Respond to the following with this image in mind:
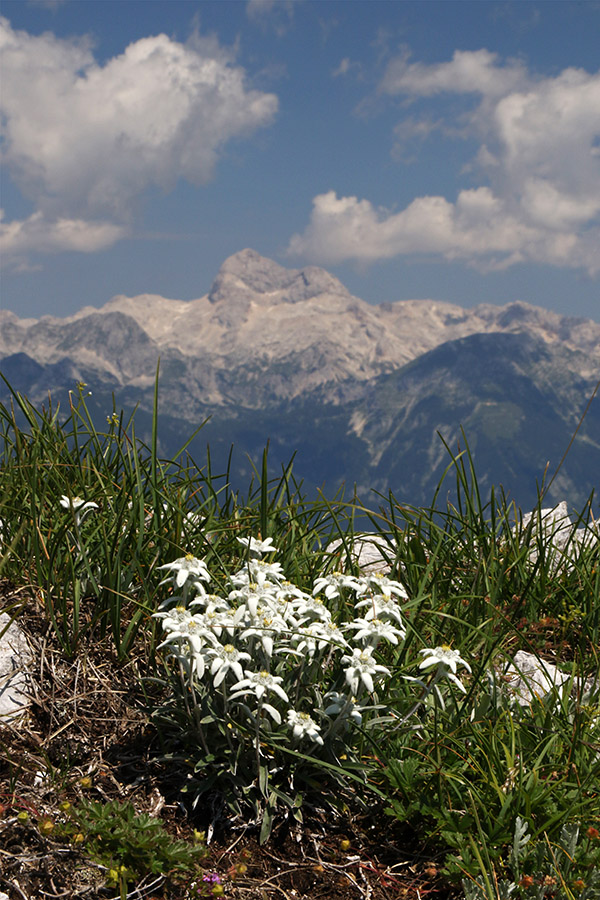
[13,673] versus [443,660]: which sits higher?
[443,660]

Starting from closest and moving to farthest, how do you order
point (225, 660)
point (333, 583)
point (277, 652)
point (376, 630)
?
point (225, 660)
point (376, 630)
point (277, 652)
point (333, 583)

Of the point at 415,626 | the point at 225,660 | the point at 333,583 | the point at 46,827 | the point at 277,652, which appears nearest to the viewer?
the point at 46,827

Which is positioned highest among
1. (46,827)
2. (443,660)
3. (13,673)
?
(443,660)

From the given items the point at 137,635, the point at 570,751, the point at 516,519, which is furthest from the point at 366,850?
the point at 516,519

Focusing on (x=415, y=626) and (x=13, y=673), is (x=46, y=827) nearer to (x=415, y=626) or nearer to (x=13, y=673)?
(x=13, y=673)

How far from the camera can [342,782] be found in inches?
140

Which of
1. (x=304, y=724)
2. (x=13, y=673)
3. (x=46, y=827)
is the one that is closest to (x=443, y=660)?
(x=304, y=724)

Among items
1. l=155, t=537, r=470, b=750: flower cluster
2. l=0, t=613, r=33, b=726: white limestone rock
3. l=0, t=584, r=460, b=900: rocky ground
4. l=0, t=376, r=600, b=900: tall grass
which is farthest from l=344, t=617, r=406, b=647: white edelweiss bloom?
l=0, t=613, r=33, b=726: white limestone rock

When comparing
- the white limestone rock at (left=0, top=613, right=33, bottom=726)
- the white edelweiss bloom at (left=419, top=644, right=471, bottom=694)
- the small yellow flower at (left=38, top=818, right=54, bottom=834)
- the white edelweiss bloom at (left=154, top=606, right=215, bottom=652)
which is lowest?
the small yellow flower at (left=38, top=818, right=54, bottom=834)

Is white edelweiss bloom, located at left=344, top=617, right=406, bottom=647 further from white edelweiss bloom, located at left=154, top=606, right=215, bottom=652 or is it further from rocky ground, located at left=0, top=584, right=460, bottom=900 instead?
rocky ground, located at left=0, top=584, right=460, bottom=900

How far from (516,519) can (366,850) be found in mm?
3837

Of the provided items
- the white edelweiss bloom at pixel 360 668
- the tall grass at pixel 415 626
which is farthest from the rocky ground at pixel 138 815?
the white edelweiss bloom at pixel 360 668

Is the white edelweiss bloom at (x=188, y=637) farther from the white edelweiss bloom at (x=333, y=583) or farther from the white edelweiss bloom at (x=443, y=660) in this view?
the white edelweiss bloom at (x=443, y=660)

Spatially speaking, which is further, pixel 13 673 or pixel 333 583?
pixel 13 673
